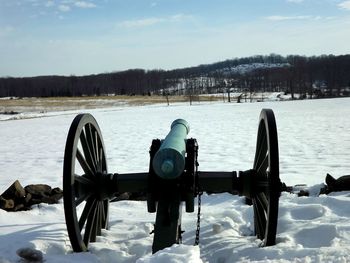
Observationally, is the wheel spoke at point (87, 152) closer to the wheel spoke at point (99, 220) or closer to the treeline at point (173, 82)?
the wheel spoke at point (99, 220)

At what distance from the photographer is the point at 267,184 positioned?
436 cm

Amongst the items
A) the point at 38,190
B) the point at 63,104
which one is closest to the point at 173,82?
the point at 63,104

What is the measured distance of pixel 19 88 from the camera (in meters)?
151

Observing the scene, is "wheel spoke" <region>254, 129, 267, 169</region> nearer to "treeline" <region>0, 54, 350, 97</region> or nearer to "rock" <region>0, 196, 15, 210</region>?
"rock" <region>0, 196, 15, 210</region>

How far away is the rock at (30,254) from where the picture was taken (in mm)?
4133

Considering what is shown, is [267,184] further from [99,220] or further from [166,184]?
[99,220]

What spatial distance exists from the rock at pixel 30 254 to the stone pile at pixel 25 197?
2135 mm

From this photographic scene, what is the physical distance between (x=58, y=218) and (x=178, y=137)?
6.99 feet

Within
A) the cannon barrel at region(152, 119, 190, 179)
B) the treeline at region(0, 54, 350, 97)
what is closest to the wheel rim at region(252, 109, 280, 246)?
the cannon barrel at region(152, 119, 190, 179)

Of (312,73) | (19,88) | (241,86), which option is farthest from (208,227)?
(19,88)

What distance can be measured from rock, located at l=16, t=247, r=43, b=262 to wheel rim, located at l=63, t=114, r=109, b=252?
326 mm

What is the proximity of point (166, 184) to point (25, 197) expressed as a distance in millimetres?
3173

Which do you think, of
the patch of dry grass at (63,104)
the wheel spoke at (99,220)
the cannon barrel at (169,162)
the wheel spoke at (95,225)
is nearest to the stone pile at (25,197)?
the wheel spoke at (99,220)

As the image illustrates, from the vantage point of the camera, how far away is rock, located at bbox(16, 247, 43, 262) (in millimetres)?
4133
